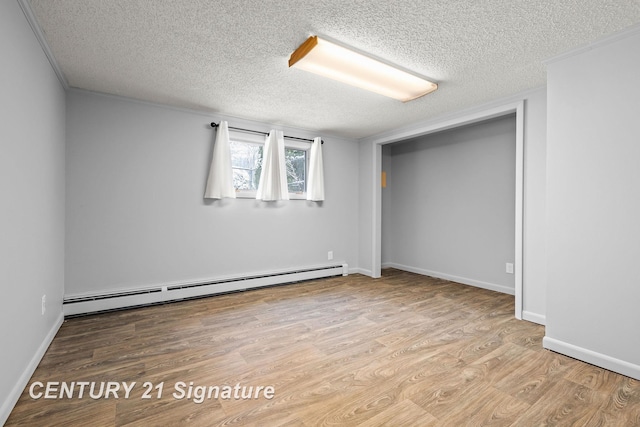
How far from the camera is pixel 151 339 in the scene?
244cm

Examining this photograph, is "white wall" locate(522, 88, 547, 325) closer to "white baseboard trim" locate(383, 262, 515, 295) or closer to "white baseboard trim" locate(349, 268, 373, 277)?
"white baseboard trim" locate(383, 262, 515, 295)

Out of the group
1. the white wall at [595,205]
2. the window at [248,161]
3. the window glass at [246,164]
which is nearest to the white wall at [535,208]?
the white wall at [595,205]

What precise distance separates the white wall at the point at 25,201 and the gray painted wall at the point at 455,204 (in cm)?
465

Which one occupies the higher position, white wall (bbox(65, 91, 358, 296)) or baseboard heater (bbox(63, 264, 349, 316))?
white wall (bbox(65, 91, 358, 296))

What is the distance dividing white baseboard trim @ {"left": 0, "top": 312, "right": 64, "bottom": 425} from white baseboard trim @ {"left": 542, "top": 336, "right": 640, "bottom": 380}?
11.4ft

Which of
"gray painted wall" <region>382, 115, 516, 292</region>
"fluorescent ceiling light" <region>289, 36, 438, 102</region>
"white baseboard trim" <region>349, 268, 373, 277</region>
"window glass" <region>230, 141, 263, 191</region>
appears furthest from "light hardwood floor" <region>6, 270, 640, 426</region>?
"fluorescent ceiling light" <region>289, 36, 438, 102</region>

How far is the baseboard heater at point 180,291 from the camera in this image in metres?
2.96

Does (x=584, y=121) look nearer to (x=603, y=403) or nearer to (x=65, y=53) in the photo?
(x=603, y=403)

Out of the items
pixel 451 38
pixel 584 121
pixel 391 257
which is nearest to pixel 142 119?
pixel 451 38

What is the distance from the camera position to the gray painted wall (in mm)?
3916

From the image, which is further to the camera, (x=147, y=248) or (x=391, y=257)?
(x=391, y=257)

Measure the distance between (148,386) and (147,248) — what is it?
189 cm

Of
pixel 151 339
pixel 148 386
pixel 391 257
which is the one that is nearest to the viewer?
pixel 148 386

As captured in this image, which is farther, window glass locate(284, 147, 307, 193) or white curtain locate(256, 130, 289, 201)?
window glass locate(284, 147, 307, 193)
